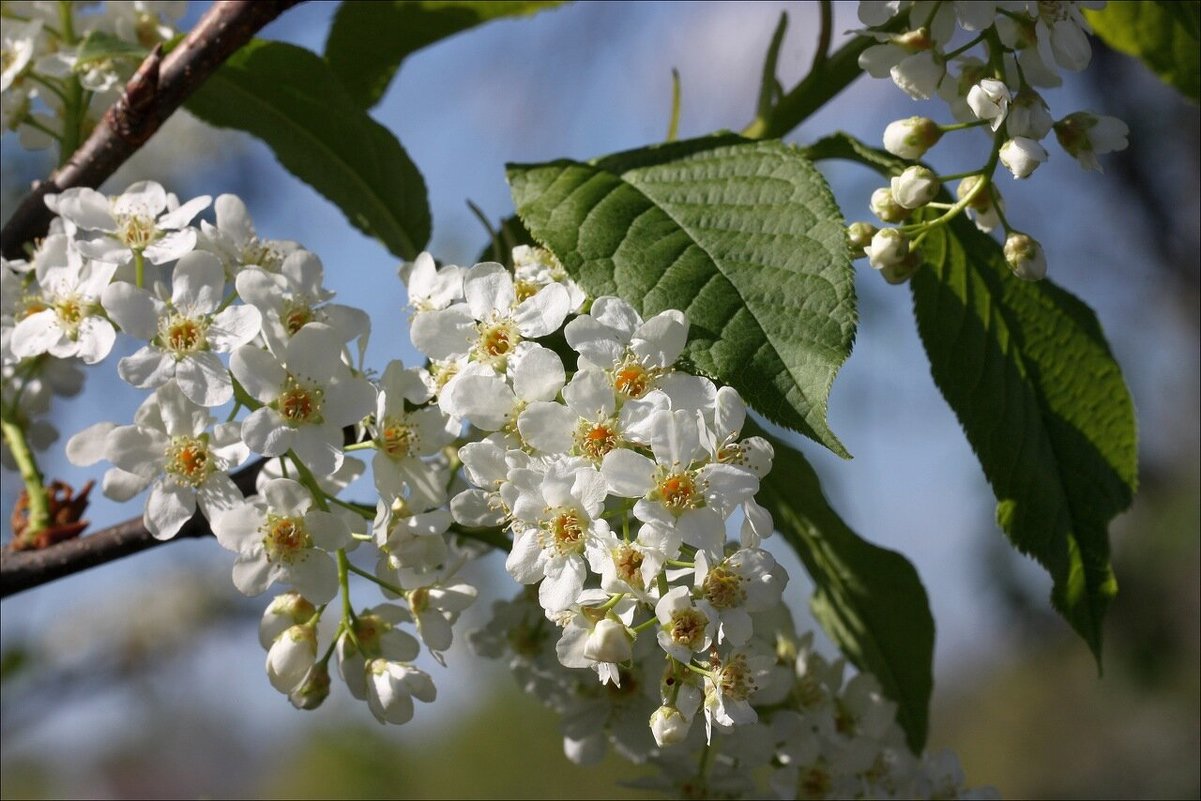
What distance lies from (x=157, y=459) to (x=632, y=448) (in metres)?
0.36

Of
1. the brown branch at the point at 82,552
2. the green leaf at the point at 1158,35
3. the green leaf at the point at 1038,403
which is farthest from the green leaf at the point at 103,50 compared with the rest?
the green leaf at the point at 1158,35

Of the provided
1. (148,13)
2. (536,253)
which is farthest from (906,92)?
(148,13)

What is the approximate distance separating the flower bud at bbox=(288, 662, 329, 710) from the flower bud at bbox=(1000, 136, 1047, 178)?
0.62 meters

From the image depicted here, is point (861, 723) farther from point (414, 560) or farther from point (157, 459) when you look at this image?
point (157, 459)

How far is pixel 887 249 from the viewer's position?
0.79 m

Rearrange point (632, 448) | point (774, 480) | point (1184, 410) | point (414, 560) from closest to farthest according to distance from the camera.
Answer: point (632, 448) < point (414, 560) < point (774, 480) < point (1184, 410)

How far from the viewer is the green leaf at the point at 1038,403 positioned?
996mm

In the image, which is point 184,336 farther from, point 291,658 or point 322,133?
point 322,133

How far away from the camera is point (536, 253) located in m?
0.91

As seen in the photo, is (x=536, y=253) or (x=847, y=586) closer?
(x=536, y=253)

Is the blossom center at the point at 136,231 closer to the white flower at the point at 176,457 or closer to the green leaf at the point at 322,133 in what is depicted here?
the white flower at the point at 176,457

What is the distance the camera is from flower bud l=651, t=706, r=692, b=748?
0.74 meters

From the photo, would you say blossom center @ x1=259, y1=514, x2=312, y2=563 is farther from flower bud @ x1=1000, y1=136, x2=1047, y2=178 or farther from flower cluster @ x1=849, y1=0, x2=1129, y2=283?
flower bud @ x1=1000, y1=136, x2=1047, y2=178

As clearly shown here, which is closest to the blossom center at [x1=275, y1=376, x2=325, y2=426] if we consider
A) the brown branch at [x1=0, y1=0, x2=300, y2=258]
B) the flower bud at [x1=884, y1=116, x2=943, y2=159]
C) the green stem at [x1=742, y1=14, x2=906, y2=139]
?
the brown branch at [x1=0, y1=0, x2=300, y2=258]
